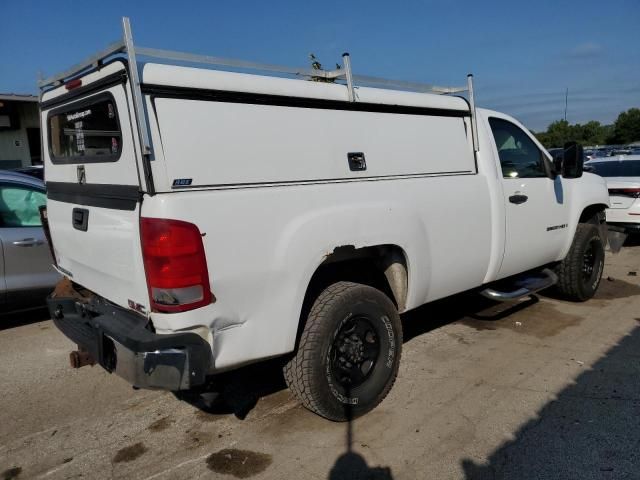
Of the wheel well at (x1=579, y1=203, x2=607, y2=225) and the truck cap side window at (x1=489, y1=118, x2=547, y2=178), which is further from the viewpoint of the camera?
the wheel well at (x1=579, y1=203, x2=607, y2=225)

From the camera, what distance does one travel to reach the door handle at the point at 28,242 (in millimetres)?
5090

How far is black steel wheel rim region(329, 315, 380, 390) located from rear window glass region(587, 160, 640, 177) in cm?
842

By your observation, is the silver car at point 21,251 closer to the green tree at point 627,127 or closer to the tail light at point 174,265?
the tail light at point 174,265

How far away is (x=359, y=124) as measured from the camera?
3.43 metres

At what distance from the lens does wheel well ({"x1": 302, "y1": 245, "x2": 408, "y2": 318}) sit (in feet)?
11.1

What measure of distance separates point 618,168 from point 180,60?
992cm

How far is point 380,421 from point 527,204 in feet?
7.94

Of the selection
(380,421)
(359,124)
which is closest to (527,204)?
(359,124)

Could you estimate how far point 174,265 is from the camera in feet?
8.26

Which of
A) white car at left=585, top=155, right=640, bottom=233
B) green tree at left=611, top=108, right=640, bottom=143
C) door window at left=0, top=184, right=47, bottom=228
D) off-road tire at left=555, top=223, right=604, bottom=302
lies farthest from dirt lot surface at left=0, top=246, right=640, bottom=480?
green tree at left=611, top=108, right=640, bottom=143

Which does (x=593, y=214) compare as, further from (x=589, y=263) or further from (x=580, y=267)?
(x=580, y=267)

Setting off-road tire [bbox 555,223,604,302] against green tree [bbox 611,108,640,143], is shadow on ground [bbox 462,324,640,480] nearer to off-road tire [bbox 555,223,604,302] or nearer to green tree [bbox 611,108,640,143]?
off-road tire [bbox 555,223,604,302]

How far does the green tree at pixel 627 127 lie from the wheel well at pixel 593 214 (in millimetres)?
101969

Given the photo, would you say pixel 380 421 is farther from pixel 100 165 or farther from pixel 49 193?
pixel 49 193
